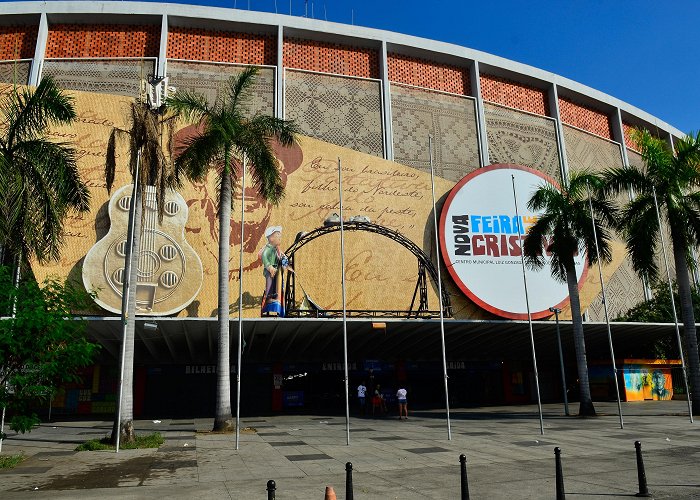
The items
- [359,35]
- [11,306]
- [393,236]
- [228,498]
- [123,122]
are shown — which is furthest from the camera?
[359,35]

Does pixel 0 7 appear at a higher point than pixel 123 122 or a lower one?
higher

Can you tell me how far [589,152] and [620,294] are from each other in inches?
528

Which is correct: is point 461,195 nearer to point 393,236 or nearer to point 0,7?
point 393,236

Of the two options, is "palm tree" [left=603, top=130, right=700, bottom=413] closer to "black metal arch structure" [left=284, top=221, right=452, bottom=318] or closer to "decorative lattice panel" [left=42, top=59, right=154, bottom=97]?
"black metal arch structure" [left=284, top=221, right=452, bottom=318]

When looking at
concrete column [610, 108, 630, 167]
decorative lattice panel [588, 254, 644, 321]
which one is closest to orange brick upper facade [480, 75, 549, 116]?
concrete column [610, 108, 630, 167]

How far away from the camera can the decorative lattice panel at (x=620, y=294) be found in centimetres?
4481

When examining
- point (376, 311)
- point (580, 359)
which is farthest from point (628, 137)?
point (376, 311)

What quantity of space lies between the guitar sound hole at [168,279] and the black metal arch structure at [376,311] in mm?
6422

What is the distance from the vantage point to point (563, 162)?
46938mm

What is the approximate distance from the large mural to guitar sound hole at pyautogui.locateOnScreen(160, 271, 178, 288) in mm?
1606

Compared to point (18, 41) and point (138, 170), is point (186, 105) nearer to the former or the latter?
point (138, 170)

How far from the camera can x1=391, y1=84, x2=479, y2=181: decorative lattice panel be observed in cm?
4091

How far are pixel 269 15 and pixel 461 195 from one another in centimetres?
1971

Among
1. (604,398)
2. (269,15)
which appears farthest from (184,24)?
(604,398)
